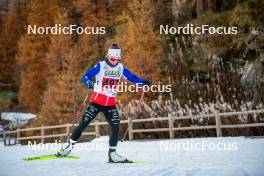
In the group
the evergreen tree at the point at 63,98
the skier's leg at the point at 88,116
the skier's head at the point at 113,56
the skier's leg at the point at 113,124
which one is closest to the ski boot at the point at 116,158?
the skier's leg at the point at 113,124

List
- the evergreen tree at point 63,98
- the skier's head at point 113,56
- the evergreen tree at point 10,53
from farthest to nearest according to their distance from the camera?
1. the evergreen tree at point 10,53
2. the evergreen tree at point 63,98
3. the skier's head at point 113,56

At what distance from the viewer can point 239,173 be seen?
3561 millimetres

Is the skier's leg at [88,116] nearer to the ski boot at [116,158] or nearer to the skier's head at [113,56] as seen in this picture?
the ski boot at [116,158]

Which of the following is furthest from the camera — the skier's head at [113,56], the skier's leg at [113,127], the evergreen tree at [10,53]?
the evergreen tree at [10,53]

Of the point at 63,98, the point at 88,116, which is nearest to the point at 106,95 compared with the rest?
the point at 88,116

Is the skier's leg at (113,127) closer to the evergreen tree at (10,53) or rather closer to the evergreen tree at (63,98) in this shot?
the evergreen tree at (63,98)

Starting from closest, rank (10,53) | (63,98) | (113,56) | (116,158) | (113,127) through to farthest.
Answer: (116,158) < (113,127) < (113,56) < (63,98) < (10,53)

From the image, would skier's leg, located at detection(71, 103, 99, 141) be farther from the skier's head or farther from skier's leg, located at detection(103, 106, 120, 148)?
the skier's head

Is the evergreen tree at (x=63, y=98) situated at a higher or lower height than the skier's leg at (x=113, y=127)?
higher

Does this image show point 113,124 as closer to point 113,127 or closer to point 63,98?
point 113,127

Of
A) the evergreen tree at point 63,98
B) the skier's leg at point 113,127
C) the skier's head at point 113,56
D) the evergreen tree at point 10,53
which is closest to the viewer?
the skier's leg at point 113,127

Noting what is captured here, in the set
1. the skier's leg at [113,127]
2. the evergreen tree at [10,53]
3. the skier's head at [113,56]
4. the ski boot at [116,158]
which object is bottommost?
the ski boot at [116,158]

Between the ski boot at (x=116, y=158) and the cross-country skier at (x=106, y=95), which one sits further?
the cross-country skier at (x=106, y=95)

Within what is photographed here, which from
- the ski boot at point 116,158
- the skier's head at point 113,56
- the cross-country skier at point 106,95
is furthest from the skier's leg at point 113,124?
the skier's head at point 113,56
